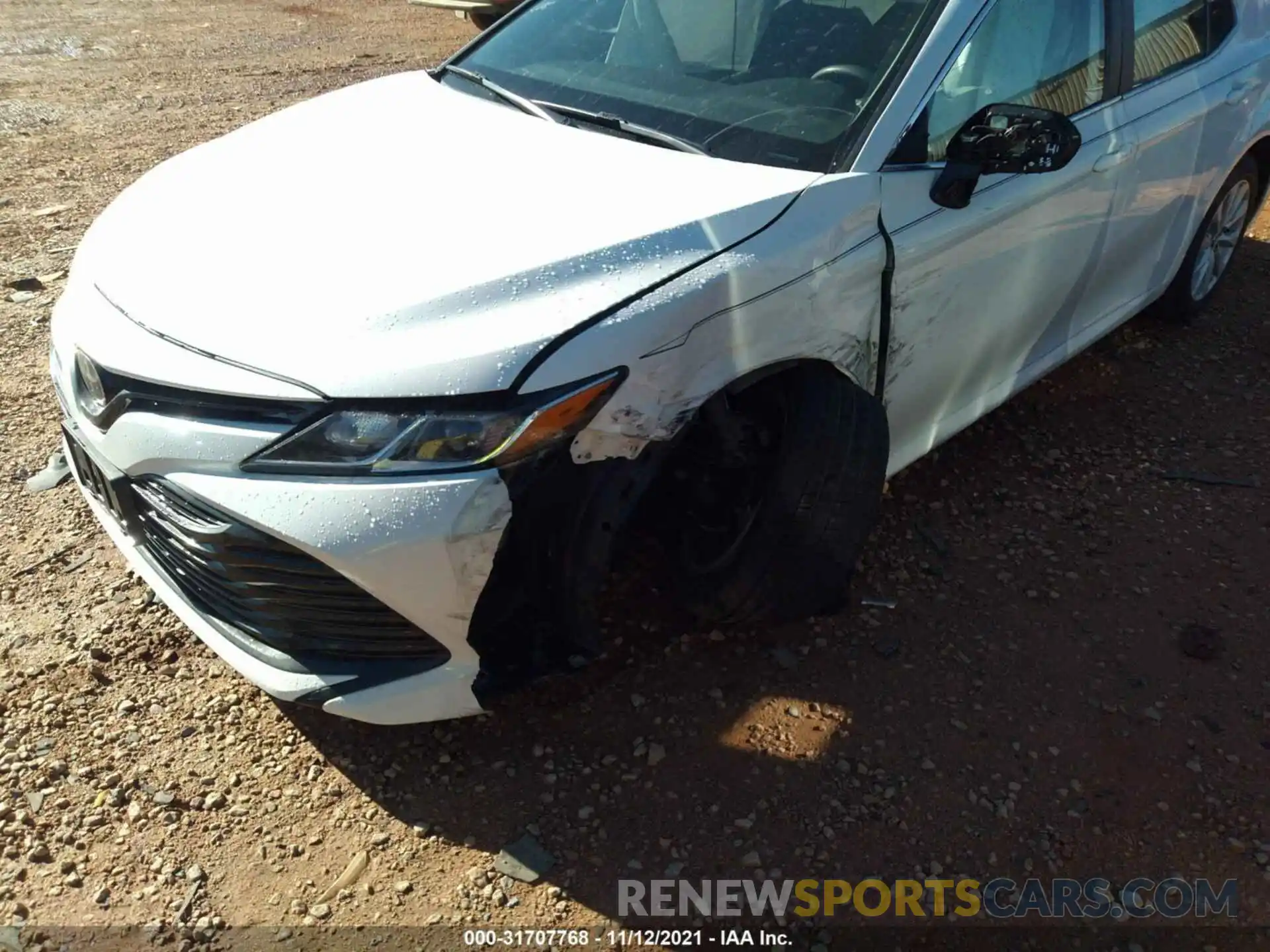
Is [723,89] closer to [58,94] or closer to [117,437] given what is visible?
[117,437]

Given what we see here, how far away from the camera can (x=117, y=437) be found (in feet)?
7.16

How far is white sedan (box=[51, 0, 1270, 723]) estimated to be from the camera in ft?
6.55

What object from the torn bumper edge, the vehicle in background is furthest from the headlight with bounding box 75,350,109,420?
the vehicle in background

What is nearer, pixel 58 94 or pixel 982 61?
pixel 982 61

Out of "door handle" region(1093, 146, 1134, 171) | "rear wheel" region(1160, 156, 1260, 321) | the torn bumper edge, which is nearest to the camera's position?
the torn bumper edge

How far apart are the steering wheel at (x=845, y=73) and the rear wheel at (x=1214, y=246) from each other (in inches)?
85.7

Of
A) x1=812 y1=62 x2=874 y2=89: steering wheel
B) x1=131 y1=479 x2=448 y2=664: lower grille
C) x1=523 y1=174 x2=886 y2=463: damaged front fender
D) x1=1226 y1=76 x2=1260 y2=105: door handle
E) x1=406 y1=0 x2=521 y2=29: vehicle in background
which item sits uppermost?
x1=812 y1=62 x2=874 y2=89: steering wheel

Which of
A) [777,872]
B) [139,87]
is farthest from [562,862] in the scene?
[139,87]

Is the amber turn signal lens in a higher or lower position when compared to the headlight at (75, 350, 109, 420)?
higher

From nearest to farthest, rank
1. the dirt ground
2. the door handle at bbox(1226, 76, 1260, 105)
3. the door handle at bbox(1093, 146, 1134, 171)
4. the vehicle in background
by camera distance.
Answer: the dirt ground, the door handle at bbox(1093, 146, 1134, 171), the door handle at bbox(1226, 76, 1260, 105), the vehicle in background

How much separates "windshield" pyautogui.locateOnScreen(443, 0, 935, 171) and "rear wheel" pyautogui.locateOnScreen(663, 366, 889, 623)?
0.57 meters

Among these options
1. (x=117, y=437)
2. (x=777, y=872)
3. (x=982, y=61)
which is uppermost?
(x=982, y=61)

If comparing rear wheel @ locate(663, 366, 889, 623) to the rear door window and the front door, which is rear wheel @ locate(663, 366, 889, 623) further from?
the rear door window

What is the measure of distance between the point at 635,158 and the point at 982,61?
3.18 ft
